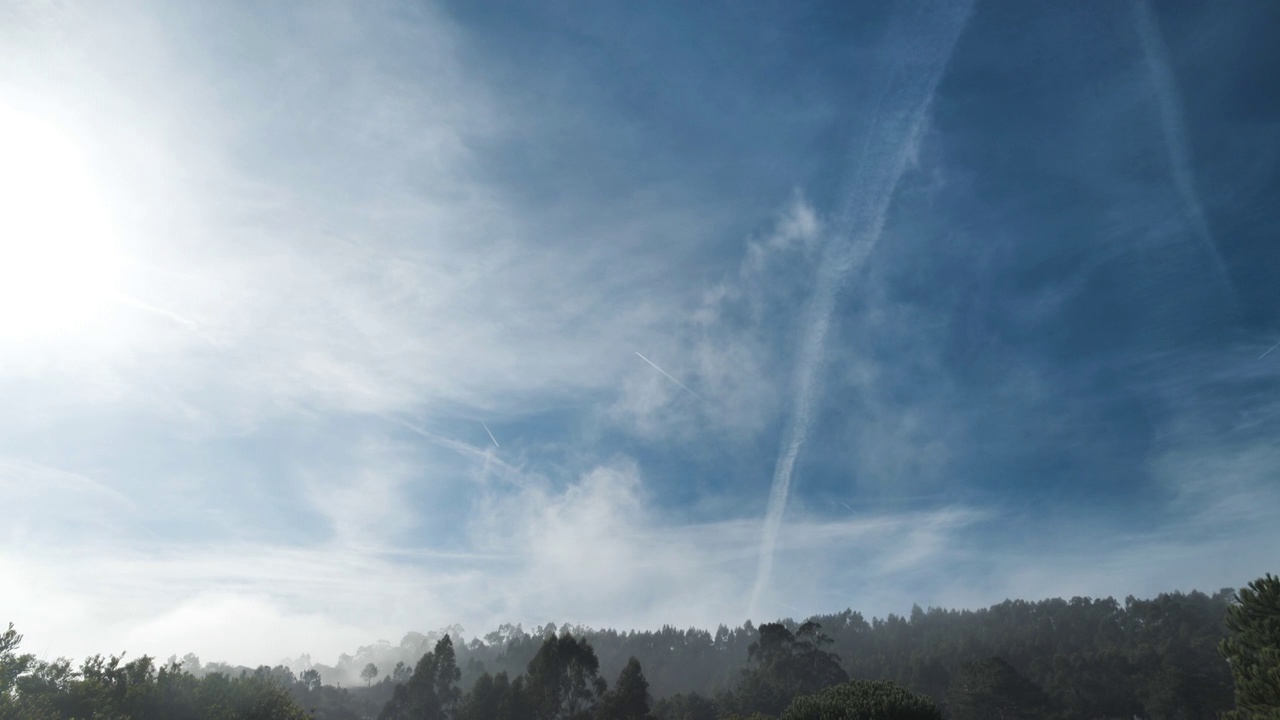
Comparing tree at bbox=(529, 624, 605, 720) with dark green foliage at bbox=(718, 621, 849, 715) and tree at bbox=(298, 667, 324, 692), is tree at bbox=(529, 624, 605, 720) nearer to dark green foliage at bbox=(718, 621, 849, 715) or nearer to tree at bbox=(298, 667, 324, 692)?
dark green foliage at bbox=(718, 621, 849, 715)

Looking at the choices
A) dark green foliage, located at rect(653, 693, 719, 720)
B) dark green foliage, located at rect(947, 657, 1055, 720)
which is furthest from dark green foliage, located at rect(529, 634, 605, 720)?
dark green foliage, located at rect(947, 657, 1055, 720)

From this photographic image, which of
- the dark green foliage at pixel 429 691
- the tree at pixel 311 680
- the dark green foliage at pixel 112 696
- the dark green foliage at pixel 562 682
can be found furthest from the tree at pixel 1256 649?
the tree at pixel 311 680

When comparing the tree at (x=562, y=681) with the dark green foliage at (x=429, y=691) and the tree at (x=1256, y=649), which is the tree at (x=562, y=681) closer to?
the dark green foliage at (x=429, y=691)

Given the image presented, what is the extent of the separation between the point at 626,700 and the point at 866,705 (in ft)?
119

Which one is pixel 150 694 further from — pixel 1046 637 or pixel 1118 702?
pixel 1046 637

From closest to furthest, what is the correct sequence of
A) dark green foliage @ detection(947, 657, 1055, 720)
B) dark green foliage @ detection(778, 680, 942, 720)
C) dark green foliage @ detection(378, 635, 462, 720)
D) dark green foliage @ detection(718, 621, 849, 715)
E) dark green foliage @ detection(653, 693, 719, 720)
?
dark green foliage @ detection(778, 680, 942, 720)
dark green foliage @ detection(653, 693, 719, 720)
dark green foliage @ detection(947, 657, 1055, 720)
dark green foliage @ detection(718, 621, 849, 715)
dark green foliage @ detection(378, 635, 462, 720)

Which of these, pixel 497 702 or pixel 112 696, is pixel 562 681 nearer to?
pixel 497 702

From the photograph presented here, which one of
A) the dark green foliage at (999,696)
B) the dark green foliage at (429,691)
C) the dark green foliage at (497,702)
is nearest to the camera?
the dark green foliage at (497,702)

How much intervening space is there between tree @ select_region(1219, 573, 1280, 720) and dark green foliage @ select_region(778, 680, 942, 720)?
56.0 feet

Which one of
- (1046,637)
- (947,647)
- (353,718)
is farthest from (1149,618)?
(353,718)

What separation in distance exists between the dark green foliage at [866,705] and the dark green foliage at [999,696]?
59112 millimetres

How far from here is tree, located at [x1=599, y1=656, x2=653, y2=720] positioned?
67.1 m

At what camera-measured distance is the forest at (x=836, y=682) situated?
4125 centimetres

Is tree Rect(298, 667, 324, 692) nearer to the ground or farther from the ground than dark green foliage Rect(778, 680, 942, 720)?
nearer to the ground
